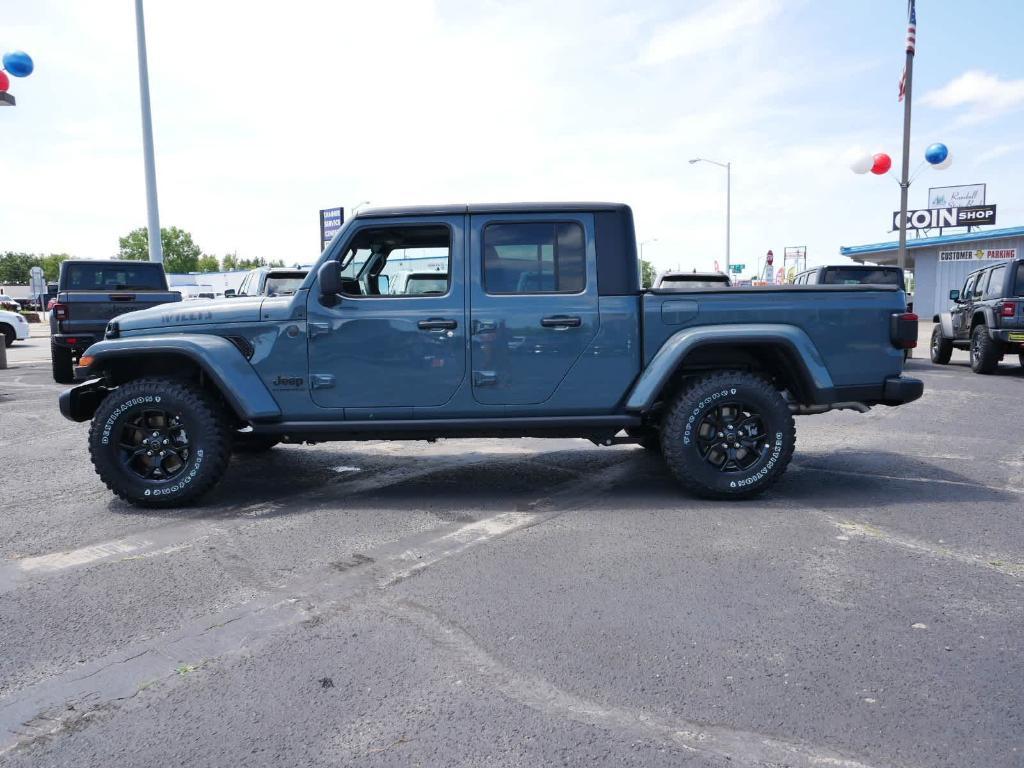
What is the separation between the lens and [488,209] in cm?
508

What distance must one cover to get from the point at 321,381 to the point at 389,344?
1.70ft

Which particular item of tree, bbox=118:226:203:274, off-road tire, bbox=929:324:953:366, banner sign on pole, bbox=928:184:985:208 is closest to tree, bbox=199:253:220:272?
tree, bbox=118:226:203:274

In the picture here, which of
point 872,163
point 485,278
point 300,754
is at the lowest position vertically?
point 300,754

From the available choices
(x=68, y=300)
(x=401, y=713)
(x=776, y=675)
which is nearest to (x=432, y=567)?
(x=401, y=713)

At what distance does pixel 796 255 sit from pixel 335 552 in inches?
2984

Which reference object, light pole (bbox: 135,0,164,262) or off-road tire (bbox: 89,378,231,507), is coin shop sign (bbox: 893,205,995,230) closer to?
light pole (bbox: 135,0,164,262)

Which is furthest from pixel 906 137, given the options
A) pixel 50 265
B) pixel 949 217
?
pixel 50 265

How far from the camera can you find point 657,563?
152 inches

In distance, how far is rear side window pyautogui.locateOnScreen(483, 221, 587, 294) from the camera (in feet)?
16.6

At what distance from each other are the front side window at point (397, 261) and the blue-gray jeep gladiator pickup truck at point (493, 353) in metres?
0.02

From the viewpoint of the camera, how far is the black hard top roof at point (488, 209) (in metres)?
5.08

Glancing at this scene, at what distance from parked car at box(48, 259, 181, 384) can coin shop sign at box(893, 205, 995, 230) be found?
1805 inches

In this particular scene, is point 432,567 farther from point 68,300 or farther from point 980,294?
point 980,294

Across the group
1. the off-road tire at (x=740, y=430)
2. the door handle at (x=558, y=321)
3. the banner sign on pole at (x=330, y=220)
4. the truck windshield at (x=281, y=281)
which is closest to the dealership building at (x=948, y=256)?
the banner sign on pole at (x=330, y=220)
